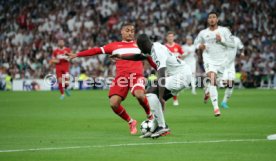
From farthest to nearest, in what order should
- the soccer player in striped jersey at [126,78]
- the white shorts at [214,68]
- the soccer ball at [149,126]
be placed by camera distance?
the white shorts at [214,68] → the soccer player in striped jersey at [126,78] → the soccer ball at [149,126]

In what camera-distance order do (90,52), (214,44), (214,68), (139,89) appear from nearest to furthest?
1. (139,89)
2. (90,52)
3. (214,68)
4. (214,44)

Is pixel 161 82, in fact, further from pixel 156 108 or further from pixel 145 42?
pixel 145 42

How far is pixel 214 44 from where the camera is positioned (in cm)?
2267

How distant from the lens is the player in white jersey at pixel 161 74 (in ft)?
48.9

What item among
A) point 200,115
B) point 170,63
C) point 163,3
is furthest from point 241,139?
point 163,3

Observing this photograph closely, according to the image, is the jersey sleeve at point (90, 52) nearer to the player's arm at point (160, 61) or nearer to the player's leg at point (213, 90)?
the player's arm at point (160, 61)

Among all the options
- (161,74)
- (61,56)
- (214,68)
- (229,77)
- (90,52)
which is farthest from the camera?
(61,56)

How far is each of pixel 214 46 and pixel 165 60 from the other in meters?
8.06

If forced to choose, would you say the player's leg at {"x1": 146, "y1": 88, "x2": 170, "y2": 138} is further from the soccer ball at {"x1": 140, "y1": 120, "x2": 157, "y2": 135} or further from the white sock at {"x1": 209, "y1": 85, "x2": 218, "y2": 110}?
the white sock at {"x1": 209, "y1": 85, "x2": 218, "y2": 110}

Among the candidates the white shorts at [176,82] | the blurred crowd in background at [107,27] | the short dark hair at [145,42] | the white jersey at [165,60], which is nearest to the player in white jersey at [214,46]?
the white shorts at [176,82]

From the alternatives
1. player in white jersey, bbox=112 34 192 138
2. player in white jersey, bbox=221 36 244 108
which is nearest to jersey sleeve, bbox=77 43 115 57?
player in white jersey, bbox=112 34 192 138

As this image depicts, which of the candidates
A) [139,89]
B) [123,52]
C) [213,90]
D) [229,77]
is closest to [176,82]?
[139,89]

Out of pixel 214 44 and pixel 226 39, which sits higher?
pixel 226 39

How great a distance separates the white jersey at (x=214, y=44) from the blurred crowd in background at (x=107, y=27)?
68.9 feet
